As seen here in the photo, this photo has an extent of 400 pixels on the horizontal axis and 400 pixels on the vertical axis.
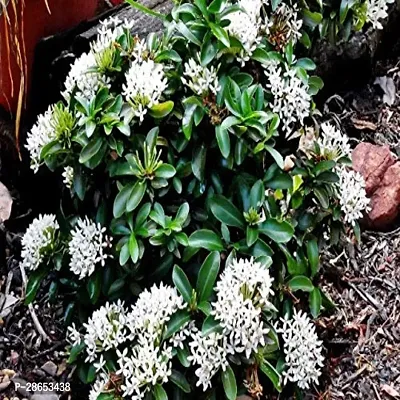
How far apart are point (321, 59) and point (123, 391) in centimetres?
123

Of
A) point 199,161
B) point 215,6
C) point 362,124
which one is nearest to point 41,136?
point 199,161

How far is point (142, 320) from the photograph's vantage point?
1.44 metres

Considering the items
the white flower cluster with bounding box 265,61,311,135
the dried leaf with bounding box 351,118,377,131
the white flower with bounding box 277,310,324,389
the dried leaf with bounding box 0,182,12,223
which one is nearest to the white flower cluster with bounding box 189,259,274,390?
the white flower with bounding box 277,310,324,389

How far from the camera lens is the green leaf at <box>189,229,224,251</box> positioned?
1.46 m

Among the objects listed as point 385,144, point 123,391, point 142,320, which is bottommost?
point 385,144

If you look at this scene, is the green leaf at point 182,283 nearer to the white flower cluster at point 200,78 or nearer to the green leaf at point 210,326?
the green leaf at point 210,326

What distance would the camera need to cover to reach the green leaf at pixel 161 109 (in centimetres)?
146

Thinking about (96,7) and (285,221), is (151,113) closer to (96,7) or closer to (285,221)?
(285,221)

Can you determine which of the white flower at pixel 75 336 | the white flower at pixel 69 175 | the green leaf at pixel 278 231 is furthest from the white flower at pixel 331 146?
the white flower at pixel 75 336

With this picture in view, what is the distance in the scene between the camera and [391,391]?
1.75 m

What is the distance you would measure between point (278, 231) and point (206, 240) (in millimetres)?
147

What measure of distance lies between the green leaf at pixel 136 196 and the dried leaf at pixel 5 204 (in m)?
0.56

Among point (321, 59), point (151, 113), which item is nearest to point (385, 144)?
point (321, 59)

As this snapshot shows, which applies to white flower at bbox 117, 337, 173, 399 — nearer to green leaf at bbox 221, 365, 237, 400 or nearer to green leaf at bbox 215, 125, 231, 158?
green leaf at bbox 221, 365, 237, 400
